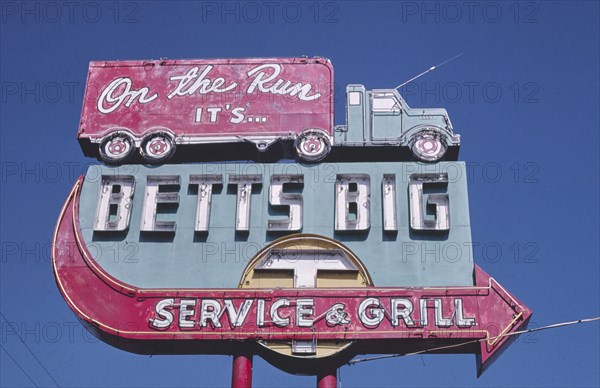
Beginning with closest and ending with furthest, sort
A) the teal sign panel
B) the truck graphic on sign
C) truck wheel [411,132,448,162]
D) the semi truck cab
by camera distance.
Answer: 1. the teal sign panel
2. truck wheel [411,132,448,162]
3. the semi truck cab
4. the truck graphic on sign

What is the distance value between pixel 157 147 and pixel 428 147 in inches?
253

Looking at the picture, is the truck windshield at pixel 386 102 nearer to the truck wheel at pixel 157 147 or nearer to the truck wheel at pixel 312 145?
the truck wheel at pixel 312 145

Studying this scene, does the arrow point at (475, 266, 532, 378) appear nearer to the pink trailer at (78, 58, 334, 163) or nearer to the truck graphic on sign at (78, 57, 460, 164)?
the truck graphic on sign at (78, 57, 460, 164)

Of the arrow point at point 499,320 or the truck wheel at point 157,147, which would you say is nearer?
the arrow point at point 499,320

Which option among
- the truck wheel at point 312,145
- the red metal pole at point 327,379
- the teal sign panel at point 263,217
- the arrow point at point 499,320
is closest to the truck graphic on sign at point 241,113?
the truck wheel at point 312,145

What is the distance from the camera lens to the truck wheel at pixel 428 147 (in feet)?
80.7

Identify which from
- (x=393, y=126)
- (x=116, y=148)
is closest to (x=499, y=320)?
(x=393, y=126)

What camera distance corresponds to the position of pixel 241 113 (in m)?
25.6

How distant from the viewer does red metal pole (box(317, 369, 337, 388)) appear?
70.8 ft

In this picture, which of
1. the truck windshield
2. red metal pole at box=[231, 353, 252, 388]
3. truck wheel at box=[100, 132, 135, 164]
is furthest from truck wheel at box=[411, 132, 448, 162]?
truck wheel at box=[100, 132, 135, 164]

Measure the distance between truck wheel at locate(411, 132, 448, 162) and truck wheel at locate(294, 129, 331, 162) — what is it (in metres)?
2.06

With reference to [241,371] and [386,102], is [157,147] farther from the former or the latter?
[241,371]

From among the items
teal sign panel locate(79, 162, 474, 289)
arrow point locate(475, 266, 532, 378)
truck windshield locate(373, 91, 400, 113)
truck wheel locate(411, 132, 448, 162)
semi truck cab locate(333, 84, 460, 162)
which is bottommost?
arrow point locate(475, 266, 532, 378)

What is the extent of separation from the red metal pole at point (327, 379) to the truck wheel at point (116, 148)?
737 cm
